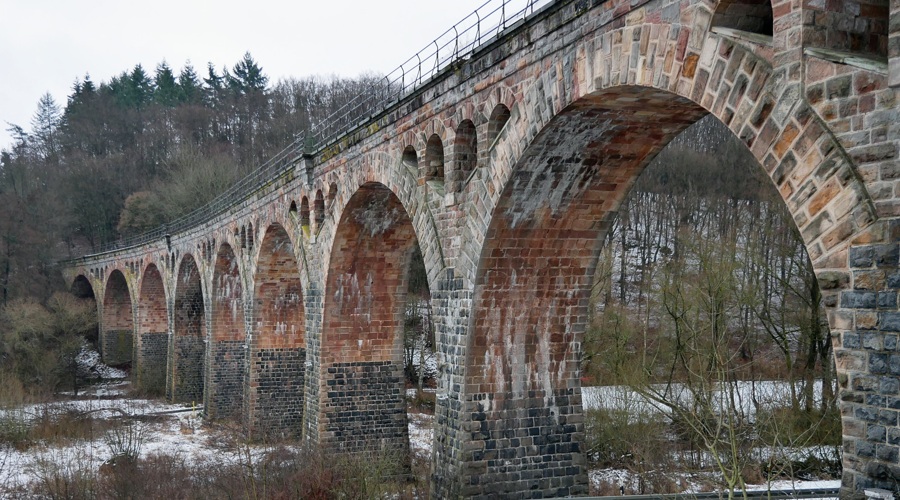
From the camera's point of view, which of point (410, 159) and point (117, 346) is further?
point (117, 346)

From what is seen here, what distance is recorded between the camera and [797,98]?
6160 mm

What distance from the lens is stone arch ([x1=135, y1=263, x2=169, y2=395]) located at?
40.7 metres

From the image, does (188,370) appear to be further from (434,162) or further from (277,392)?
(434,162)

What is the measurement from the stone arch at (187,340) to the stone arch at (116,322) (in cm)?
1323

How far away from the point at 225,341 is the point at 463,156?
20.6 meters

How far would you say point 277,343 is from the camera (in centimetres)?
2558

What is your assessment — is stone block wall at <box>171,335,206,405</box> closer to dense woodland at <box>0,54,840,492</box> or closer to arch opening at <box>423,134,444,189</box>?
dense woodland at <box>0,54,840,492</box>

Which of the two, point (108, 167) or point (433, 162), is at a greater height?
point (108, 167)

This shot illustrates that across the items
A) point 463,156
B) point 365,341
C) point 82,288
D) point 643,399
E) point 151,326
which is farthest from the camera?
point 82,288

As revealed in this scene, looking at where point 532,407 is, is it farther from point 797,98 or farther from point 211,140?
point 211,140

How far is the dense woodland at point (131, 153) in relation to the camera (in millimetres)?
50094

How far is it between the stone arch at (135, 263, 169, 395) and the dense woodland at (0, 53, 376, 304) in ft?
26.1

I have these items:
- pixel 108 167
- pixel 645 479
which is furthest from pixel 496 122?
pixel 108 167

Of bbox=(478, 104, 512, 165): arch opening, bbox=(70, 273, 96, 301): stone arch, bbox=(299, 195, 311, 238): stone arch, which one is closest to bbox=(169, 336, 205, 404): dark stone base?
bbox=(299, 195, 311, 238): stone arch
